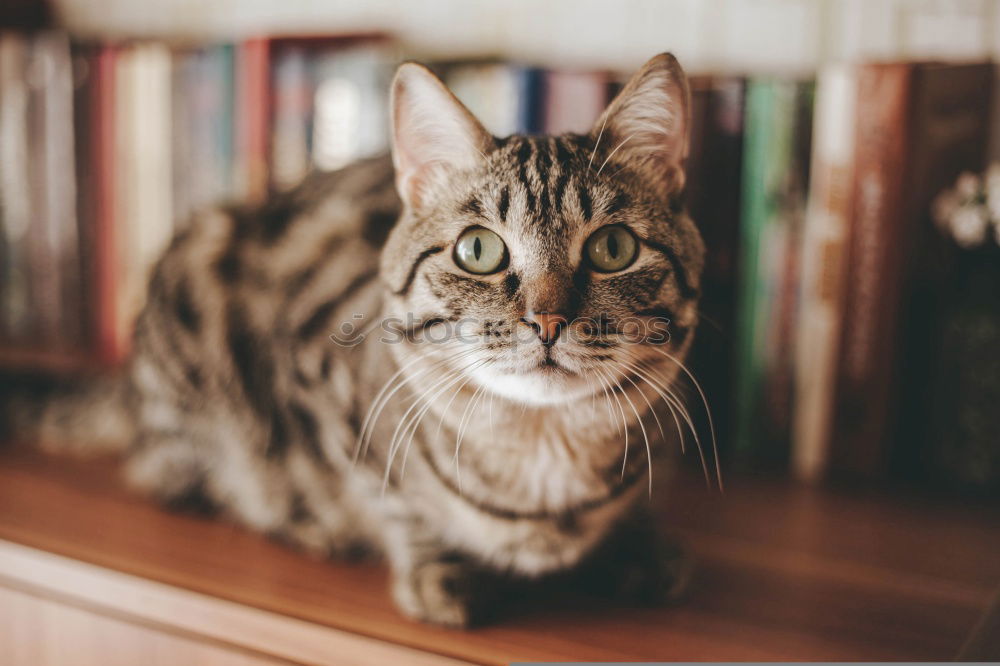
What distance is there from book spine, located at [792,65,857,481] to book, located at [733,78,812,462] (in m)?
0.01

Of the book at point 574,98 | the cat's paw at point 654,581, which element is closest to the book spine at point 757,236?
the book at point 574,98

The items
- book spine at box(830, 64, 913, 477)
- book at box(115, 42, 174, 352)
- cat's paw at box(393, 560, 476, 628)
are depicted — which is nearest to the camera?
cat's paw at box(393, 560, 476, 628)

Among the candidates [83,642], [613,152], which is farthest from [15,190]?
[613,152]

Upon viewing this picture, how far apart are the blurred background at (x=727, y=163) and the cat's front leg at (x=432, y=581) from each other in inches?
12.6

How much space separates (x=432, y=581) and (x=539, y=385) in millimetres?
220

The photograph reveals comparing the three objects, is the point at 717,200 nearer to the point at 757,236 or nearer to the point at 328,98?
the point at 757,236

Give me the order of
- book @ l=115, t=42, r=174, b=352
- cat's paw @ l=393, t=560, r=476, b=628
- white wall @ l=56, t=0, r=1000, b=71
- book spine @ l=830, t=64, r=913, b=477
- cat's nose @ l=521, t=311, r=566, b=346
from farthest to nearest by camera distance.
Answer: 1. book @ l=115, t=42, r=174, b=352
2. white wall @ l=56, t=0, r=1000, b=71
3. book spine @ l=830, t=64, r=913, b=477
4. cat's paw @ l=393, t=560, r=476, b=628
5. cat's nose @ l=521, t=311, r=566, b=346

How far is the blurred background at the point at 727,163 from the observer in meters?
0.86

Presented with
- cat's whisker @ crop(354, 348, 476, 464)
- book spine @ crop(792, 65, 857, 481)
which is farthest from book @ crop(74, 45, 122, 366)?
book spine @ crop(792, 65, 857, 481)

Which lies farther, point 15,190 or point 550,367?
point 15,190

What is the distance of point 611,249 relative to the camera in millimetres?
599

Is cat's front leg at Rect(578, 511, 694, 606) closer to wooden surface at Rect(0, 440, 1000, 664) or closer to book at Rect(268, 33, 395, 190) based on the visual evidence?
wooden surface at Rect(0, 440, 1000, 664)

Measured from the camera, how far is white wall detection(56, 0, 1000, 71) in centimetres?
95

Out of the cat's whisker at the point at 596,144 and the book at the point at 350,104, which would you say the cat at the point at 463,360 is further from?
the book at the point at 350,104
